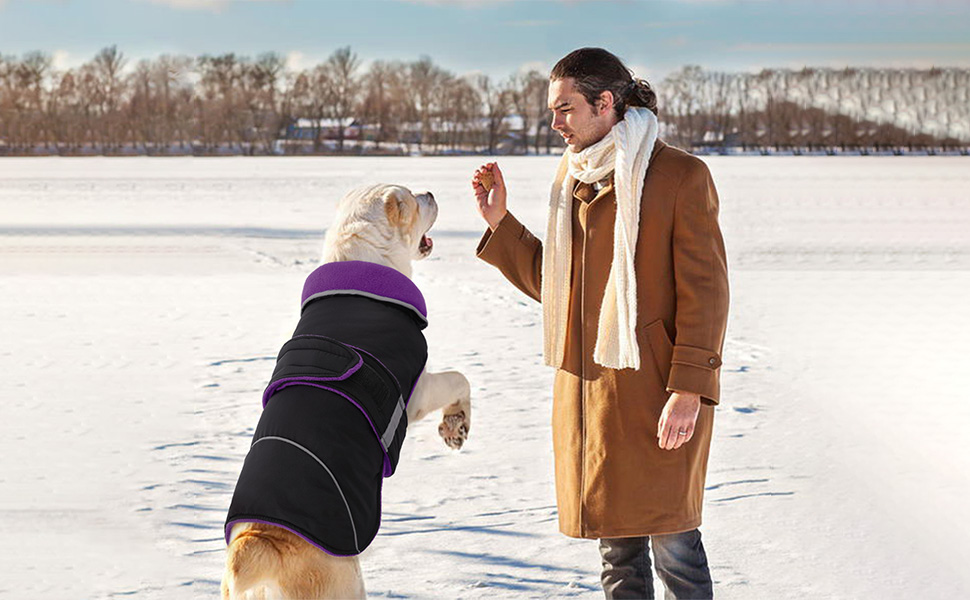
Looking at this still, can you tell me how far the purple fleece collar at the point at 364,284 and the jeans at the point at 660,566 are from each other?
879mm

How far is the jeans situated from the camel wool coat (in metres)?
0.08

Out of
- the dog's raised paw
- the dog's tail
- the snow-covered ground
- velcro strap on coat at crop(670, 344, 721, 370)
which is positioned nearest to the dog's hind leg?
the dog's raised paw

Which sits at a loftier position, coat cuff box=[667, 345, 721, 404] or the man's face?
the man's face

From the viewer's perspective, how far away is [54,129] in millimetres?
79188

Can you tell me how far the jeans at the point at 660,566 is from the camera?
2.79m

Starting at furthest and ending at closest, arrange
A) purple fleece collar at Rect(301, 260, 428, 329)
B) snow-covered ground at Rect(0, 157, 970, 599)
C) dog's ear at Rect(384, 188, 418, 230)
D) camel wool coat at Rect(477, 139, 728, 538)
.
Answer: snow-covered ground at Rect(0, 157, 970, 599) < dog's ear at Rect(384, 188, 418, 230) < purple fleece collar at Rect(301, 260, 428, 329) < camel wool coat at Rect(477, 139, 728, 538)

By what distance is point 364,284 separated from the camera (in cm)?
294

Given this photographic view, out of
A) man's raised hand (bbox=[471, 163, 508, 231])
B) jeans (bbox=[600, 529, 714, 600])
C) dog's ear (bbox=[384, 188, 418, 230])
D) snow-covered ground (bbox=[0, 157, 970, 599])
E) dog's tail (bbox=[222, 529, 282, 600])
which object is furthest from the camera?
snow-covered ground (bbox=[0, 157, 970, 599])

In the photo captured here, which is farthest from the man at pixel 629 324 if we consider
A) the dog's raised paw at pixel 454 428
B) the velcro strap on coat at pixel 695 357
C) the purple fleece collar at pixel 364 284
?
the dog's raised paw at pixel 454 428

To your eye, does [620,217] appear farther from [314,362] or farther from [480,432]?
[480,432]

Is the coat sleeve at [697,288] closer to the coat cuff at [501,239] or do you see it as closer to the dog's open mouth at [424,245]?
the coat cuff at [501,239]

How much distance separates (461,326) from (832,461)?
4292 mm

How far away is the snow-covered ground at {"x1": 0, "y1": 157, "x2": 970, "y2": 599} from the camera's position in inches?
149

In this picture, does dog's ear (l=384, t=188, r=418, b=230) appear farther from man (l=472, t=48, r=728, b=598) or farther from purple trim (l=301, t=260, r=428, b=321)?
man (l=472, t=48, r=728, b=598)
